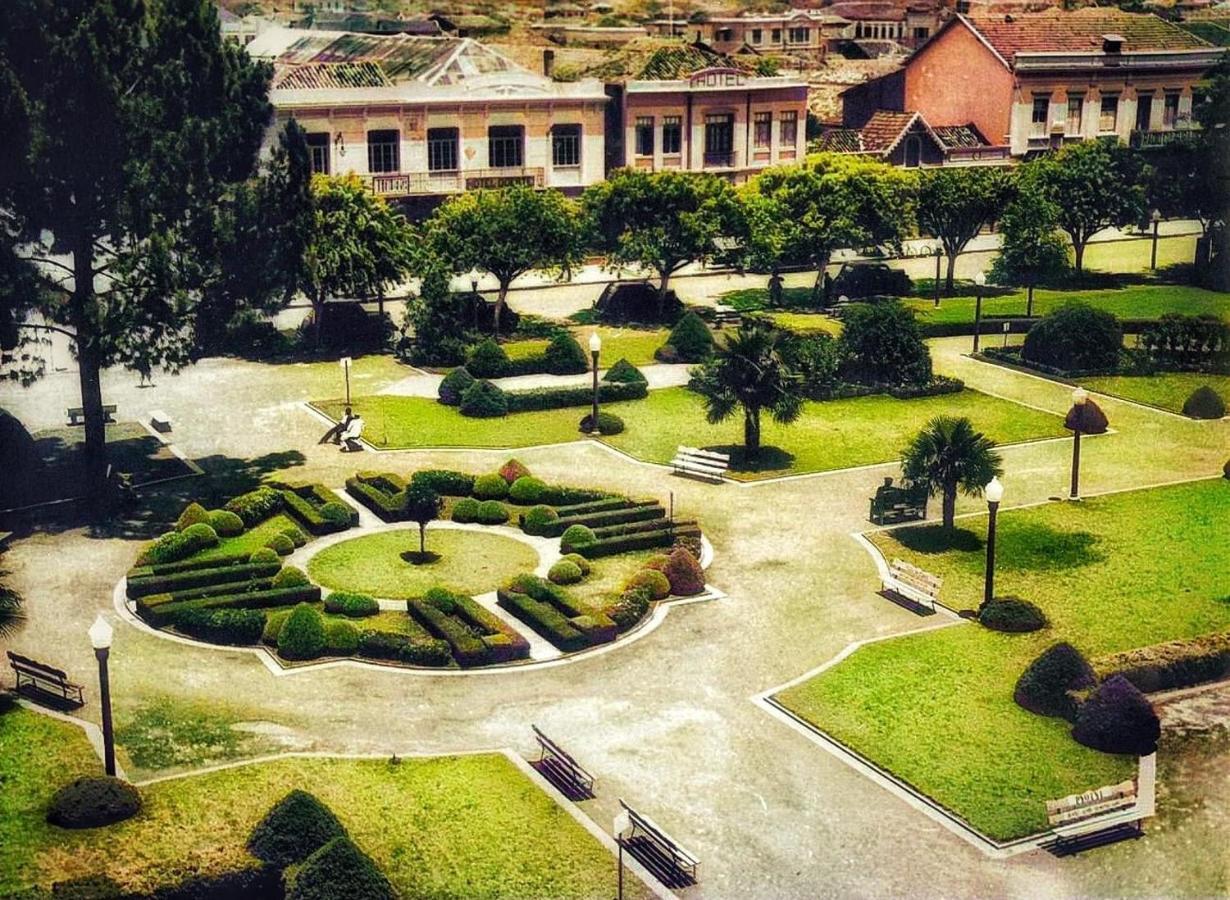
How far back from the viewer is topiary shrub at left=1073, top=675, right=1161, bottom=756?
32.3 metres

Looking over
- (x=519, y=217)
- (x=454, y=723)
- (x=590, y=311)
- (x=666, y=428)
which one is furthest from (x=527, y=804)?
(x=590, y=311)

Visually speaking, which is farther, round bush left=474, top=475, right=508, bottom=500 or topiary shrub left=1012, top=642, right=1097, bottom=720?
round bush left=474, top=475, right=508, bottom=500

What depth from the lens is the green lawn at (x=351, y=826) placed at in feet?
90.3

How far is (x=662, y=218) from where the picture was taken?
72.6m

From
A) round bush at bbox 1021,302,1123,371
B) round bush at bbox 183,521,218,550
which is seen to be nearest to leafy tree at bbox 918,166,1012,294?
round bush at bbox 1021,302,1123,371

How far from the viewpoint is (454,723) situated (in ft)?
112

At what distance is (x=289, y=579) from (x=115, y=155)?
14.0 metres

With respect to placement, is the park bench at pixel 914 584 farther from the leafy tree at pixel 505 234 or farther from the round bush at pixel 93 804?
the leafy tree at pixel 505 234

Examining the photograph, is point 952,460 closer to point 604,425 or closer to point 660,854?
point 604,425

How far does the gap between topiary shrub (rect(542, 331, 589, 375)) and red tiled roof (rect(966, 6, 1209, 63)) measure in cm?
4665

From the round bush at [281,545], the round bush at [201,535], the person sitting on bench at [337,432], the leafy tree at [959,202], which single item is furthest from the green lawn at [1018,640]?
the leafy tree at [959,202]

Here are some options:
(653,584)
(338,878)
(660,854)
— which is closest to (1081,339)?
(653,584)

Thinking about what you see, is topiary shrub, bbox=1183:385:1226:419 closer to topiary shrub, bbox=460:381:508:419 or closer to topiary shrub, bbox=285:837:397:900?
topiary shrub, bbox=460:381:508:419

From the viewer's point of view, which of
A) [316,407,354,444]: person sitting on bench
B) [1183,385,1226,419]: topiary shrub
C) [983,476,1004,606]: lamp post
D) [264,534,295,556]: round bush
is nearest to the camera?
[983,476,1004,606]: lamp post
